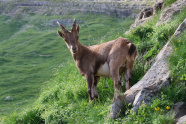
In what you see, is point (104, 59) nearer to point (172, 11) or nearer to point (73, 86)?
point (73, 86)

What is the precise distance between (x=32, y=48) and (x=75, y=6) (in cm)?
1226

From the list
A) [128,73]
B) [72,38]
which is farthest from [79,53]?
[128,73]

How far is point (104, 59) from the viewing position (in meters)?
8.63

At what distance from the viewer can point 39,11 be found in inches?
1444

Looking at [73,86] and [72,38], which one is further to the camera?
[73,86]

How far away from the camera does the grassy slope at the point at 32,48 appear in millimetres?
16384

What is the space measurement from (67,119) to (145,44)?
3900 millimetres

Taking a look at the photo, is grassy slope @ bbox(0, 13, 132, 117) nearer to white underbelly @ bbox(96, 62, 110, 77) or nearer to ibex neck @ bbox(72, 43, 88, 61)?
ibex neck @ bbox(72, 43, 88, 61)

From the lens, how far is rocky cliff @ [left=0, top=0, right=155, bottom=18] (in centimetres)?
3406

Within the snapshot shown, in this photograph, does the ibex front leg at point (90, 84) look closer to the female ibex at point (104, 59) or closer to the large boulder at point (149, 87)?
the female ibex at point (104, 59)

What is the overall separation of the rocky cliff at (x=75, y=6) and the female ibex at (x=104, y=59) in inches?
972

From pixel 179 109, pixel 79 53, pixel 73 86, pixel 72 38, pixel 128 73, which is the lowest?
pixel 73 86

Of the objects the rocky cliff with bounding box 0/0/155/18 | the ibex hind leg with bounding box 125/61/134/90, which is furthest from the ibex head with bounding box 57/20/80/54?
the rocky cliff with bounding box 0/0/155/18

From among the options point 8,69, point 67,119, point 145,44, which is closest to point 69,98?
point 67,119
